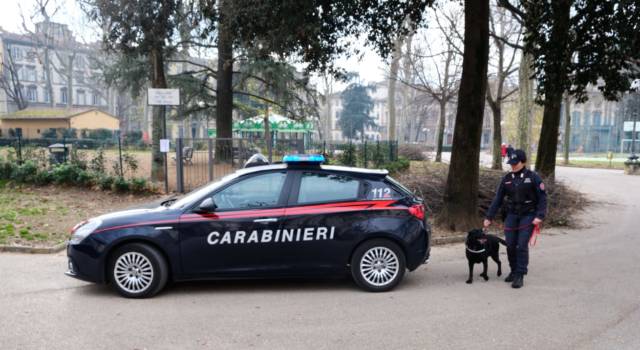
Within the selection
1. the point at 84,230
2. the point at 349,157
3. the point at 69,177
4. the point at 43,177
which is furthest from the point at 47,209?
the point at 349,157

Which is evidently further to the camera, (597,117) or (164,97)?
(597,117)

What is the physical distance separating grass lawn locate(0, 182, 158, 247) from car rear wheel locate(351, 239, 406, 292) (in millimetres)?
5547

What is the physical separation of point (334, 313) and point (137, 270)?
7.72 ft

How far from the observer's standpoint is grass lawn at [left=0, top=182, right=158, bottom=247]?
885 centimetres

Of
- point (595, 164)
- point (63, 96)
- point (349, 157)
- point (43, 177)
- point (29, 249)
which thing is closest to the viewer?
point (29, 249)

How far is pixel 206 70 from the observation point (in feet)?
75.5

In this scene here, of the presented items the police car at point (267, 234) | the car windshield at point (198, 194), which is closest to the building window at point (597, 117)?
the police car at point (267, 234)

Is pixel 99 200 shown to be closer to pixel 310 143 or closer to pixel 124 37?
pixel 124 37

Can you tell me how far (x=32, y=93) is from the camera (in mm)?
74375

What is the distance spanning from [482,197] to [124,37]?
10568mm

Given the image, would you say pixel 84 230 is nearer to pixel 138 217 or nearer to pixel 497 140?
pixel 138 217

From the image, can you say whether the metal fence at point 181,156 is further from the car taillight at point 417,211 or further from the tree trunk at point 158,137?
the car taillight at point 417,211

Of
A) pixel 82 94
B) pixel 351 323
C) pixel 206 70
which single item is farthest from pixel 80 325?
pixel 82 94

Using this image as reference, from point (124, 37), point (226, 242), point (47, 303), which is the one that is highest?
point (124, 37)
